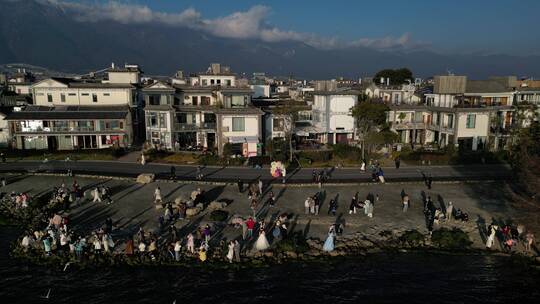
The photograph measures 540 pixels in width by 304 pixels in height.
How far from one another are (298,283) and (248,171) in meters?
23.9

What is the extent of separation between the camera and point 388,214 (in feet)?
117

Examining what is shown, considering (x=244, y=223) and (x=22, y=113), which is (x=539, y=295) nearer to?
(x=244, y=223)

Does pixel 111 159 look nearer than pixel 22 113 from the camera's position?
Yes

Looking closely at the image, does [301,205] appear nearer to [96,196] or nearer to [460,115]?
[96,196]

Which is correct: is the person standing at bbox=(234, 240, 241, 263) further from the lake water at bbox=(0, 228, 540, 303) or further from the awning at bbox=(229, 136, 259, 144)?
the awning at bbox=(229, 136, 259, 144)

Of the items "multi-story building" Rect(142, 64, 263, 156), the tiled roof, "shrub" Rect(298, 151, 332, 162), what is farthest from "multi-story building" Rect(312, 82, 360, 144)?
the tiled roof

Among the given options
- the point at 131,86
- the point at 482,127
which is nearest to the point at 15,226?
the point at 131,86

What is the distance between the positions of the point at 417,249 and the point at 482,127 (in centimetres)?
3737

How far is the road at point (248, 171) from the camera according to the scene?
45.5 meters

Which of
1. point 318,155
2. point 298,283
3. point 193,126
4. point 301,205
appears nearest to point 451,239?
point 301,205

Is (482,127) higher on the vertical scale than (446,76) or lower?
lower

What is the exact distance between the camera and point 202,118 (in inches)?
2475

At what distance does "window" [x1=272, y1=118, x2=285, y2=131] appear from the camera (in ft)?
202

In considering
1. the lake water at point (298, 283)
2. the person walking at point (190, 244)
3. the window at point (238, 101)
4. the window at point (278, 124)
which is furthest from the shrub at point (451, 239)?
the window at point (238, 101)
